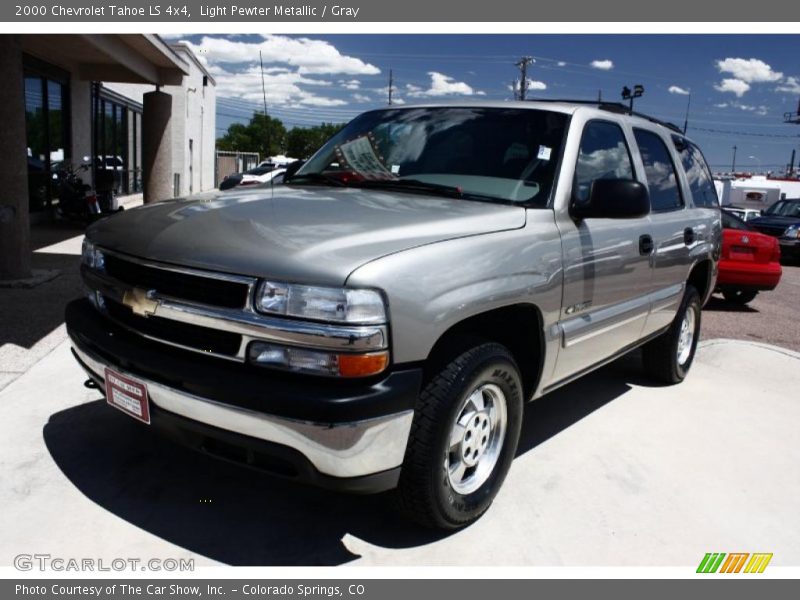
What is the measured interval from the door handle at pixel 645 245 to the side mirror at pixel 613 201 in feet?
2.45

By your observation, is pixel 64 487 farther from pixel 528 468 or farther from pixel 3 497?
pixel 528 468

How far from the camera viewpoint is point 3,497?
10.6ft

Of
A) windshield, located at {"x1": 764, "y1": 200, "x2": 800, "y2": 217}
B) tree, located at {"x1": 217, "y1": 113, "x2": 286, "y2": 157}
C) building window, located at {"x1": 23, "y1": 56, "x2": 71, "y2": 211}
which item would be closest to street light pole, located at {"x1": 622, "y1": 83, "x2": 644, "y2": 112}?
windshield, located at {"x1": 764, "y1": 200, "x2": 800, "y2": 217}

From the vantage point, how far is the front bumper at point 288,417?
2.45 m

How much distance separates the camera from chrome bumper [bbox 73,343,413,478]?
246 centimetres

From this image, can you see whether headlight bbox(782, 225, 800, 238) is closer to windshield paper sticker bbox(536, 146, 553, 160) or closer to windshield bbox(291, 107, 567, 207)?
windshield bbox(291, 107, 567, 207)

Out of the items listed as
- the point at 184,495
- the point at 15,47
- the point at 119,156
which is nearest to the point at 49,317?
the point at 15,47

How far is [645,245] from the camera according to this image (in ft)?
14.3

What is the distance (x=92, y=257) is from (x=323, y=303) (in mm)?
1477

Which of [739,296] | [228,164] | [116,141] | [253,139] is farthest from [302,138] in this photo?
[739,296]

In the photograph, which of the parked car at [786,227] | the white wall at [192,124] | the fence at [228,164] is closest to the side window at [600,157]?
the parked car at [786,227]

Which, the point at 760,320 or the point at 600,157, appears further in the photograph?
the point at 760,320

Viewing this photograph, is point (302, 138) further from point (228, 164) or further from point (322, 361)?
point (322, 361)

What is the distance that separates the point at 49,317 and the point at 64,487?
333 cm
